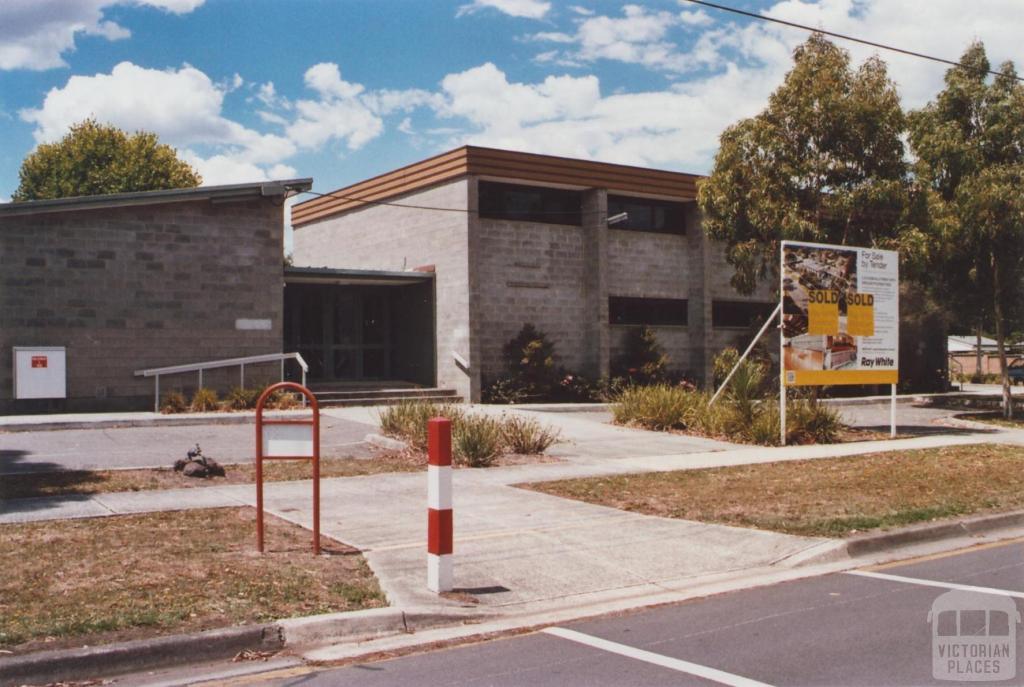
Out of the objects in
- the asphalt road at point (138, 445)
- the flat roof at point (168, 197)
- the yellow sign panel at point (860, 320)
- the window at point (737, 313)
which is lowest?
the asphalt road at point (138, 445)

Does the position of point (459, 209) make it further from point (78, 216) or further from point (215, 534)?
point (215, 534)

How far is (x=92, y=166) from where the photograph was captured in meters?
42.8

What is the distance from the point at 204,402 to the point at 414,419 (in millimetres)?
7488

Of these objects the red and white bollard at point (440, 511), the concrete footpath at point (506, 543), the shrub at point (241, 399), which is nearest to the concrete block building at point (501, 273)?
the shrub at point (241, 399)

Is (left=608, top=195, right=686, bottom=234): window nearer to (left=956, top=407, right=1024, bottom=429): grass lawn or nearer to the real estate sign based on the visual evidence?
(left=956, top=407, right=1024, bottom=429): grass lawn

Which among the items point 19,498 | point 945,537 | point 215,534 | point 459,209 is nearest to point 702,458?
point 945,537

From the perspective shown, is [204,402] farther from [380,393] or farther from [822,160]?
[822,160]

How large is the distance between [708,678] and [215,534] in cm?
500

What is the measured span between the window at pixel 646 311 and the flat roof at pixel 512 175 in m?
3.20

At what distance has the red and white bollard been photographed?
271 inches

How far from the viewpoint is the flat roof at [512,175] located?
84.8ft

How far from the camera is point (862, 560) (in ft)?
27.8

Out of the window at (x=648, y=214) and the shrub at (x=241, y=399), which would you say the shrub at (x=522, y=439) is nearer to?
the shrub at (x=241, y=399)

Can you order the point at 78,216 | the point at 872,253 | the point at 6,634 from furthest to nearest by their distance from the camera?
the point at 78,216, the point at 872,253, the point at 6,634
